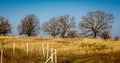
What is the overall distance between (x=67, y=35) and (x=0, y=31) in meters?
23.2

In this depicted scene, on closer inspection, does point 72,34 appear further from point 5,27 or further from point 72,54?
point 72,54

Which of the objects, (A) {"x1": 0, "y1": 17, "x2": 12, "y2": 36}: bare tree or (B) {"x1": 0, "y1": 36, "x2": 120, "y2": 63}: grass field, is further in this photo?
(A) {"x1": 0, "y1": 17, "x2": 12, "y2": 36}: bare tree

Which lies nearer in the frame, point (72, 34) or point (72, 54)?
point (72, 54)

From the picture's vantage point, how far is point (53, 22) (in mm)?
108500

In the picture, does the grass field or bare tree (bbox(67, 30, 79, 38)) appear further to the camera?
bare tree (bbox(67, 30, 79, 38))

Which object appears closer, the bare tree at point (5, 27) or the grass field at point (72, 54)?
the grass field at point (72, 54)

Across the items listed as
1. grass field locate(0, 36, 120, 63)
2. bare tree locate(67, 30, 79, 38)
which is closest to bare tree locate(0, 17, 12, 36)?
bare tree locate(67, 30, 79, 38)

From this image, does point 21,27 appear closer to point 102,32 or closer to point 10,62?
point 102,32

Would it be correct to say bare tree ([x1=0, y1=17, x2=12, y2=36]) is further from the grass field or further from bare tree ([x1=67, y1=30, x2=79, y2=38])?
the grass field

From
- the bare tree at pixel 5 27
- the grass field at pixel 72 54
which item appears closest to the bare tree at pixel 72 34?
the bare tree at pixel 5 27

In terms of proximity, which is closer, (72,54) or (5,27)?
(72,54)

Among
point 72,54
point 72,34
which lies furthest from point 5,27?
point 72,54

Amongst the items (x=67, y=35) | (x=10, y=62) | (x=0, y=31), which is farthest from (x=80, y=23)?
(x=10, y=62)

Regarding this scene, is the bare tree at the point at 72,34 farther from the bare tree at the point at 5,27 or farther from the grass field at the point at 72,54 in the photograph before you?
the grass field at the point at 72,54
